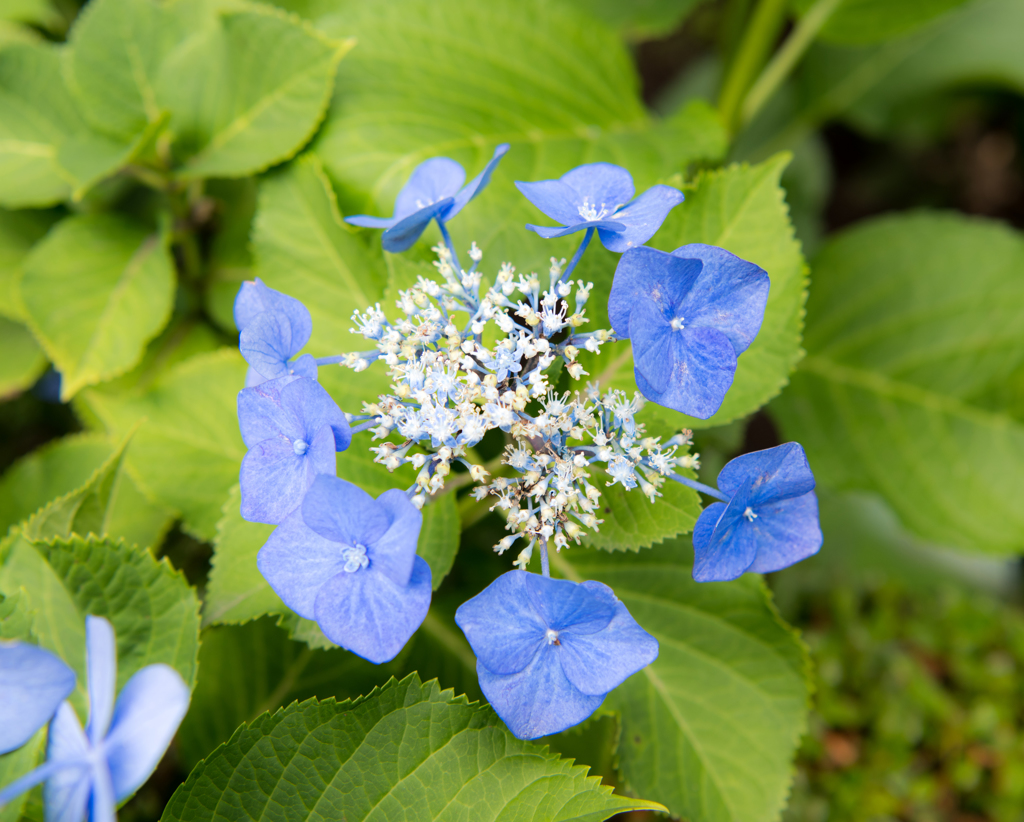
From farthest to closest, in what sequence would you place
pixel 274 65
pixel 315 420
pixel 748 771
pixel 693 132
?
pixel 693 132 < pixel 274 65 < pixel 748 771 < pixel 315 420

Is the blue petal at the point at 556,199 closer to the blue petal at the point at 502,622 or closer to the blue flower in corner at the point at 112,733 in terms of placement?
the blue petal at the point at 502,622

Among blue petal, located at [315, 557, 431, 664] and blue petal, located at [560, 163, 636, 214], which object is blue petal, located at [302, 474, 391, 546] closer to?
blue petal, located at [315, 557, 431, 664]

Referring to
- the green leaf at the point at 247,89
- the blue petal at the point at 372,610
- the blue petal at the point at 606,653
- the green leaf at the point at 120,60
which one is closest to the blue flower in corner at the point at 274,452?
the blue petal at the point at 372,610

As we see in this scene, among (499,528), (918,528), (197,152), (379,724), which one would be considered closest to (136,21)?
(197,152)

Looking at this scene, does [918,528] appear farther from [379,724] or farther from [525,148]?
[379,724]

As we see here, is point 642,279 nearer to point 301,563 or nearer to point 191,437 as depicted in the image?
point 301,563
